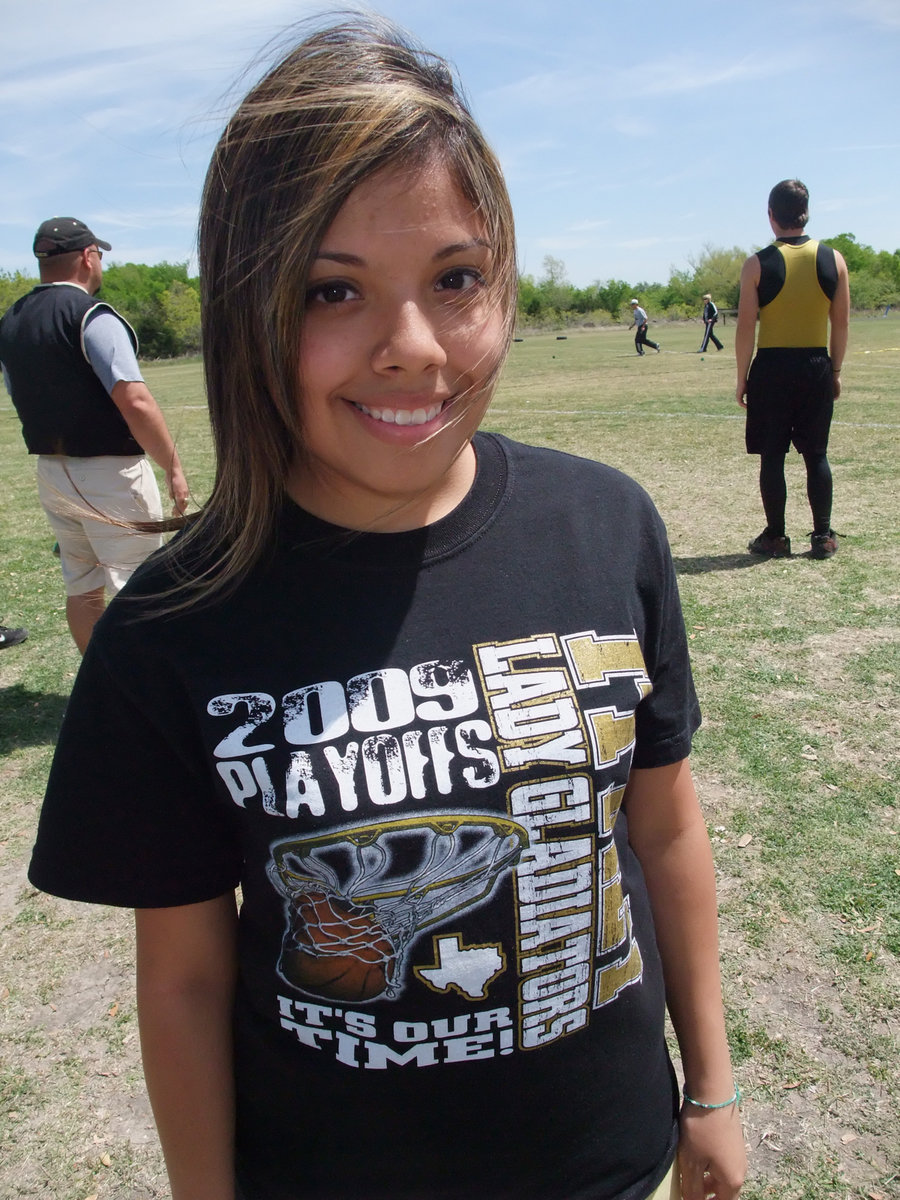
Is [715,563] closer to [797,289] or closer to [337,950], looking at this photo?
[797,289]

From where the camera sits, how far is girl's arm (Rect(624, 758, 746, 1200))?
131 centimetres

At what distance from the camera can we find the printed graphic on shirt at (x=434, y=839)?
1.06m

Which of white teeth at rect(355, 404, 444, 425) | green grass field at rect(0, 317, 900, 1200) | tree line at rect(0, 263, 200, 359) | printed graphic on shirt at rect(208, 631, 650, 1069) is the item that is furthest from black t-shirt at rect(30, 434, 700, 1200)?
tree line at rect(0, 263, 200, 359)

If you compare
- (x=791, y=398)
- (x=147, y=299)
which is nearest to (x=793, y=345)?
(x=791, y=398)

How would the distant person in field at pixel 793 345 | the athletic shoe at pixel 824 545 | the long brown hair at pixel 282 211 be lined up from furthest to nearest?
the athletic shoe at pixel 824 545 → the distant person in field at pixel 793 345 → the long brown hair at pixel 282 211

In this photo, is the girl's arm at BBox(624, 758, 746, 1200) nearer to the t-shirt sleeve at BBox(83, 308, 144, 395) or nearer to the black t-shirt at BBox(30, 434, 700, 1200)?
the black t-shirt at BBox(30, 434, 700, 1200)

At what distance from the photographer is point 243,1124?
1204 mm

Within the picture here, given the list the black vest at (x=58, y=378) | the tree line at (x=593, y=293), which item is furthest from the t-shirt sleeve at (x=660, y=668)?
the tree line at (x=593, y=293)

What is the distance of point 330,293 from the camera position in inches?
41.7

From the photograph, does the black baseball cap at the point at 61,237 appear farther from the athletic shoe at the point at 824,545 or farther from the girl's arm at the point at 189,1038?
the athletic shoe at the point at 824,545

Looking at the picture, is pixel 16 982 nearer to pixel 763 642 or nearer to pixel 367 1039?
pixel 367 1039

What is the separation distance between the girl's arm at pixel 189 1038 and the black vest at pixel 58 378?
3.49m

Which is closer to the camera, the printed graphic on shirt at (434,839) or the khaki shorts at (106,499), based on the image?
the printed graphic on shirt at (434,839)

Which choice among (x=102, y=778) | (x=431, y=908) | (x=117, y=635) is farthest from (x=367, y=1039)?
(x=117, y=635)
